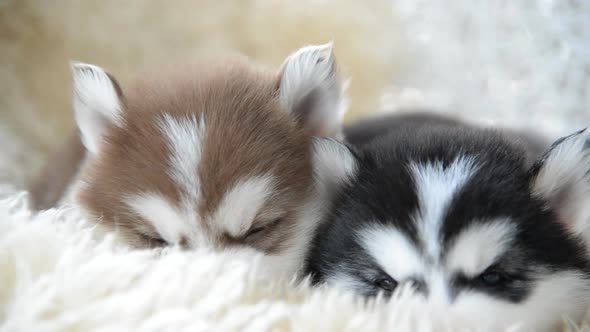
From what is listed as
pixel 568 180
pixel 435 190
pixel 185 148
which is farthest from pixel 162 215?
pixel 568 180

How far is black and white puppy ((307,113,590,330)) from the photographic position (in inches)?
37.1

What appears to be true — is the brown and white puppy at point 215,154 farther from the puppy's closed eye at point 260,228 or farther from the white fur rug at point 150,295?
the white fur rug at point 150,295

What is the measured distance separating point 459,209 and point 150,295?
482 mm

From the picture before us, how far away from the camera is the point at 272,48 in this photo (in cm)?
202

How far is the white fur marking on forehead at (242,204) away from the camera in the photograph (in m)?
1.04

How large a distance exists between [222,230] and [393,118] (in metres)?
0.71

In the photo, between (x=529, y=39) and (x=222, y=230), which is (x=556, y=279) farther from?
(x=529, y=39)

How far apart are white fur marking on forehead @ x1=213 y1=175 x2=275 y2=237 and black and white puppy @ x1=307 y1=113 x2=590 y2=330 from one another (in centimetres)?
14

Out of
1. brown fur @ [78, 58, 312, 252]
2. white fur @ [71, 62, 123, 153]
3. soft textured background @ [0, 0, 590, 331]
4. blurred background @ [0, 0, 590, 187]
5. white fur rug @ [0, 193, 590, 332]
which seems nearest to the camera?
white fur rug @ [0, 193, 590, 332]

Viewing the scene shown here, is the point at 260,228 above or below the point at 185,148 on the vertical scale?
below

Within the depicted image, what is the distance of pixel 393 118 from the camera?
63.2 inches

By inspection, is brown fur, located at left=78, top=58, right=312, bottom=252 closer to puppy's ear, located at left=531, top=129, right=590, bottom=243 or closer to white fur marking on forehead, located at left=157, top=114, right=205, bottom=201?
white fur marking on forehead, located at left=157, top=114, right=205, bottom=201

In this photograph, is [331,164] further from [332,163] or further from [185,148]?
[185,148]

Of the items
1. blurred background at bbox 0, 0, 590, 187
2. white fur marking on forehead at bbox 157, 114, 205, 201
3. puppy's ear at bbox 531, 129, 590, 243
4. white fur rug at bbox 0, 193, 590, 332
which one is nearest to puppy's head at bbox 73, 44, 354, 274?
white fur marking on forehead at bbox 157, 114, 205, 201
